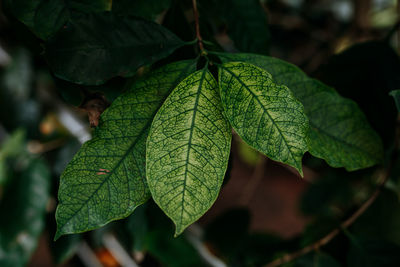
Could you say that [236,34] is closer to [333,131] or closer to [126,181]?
[333,131]

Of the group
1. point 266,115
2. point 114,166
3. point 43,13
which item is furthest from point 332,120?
point 43,13

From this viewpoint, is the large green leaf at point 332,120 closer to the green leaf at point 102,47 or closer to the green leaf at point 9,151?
the green leaf at point 102,47

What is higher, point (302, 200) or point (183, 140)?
point (183, 140)

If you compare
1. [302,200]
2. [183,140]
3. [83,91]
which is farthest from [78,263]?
[183,140]

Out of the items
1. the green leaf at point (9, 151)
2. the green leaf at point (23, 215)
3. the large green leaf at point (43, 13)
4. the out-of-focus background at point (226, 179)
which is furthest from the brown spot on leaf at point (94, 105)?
the green leaf at point (9, 151)

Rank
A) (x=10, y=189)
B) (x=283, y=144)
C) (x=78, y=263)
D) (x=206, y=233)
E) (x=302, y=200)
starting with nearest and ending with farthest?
1. (x=283, y=144)
2. (x=10, y=189)
3. (x=206, y=233)
4. (x=302, y=200)
5. (x=78, y=263)

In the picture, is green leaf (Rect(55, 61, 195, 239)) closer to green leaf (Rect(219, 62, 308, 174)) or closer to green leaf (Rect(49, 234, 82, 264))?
green leaf (Rect(219, 62, 308, 174))

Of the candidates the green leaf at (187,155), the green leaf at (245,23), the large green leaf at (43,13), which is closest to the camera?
the green leaf at (187,155)

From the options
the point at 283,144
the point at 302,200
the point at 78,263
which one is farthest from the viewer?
the point at 78,263
